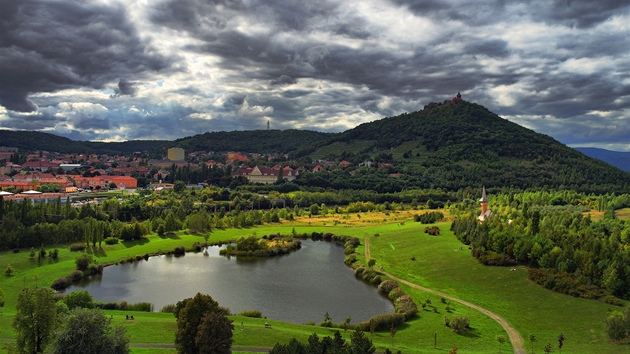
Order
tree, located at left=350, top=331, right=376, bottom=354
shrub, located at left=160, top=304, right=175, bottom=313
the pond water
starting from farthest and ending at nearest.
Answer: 1. the pond water
2. shrub, located at left=160, top=304, right=175, bottom=313
3. tree, located at left=350, top=331, right=376, bottom=354

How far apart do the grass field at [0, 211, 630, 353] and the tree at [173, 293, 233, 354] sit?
97.8 inches

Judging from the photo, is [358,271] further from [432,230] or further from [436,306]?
[432,230]

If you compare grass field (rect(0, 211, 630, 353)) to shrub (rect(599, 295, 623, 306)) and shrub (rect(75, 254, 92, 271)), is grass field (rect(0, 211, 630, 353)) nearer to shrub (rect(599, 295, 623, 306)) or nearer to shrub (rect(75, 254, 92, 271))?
shrub (rect(599, 295, 623, 306))

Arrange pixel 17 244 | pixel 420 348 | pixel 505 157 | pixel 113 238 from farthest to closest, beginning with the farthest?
pixel 505 157 < pixel 113 238 < pixel 17 244 < pixel 420 348

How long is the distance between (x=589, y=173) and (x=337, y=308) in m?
137

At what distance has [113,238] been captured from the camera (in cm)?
7531

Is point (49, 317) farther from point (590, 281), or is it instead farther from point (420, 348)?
point (590, 281)

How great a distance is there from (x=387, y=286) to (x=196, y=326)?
90.6ft

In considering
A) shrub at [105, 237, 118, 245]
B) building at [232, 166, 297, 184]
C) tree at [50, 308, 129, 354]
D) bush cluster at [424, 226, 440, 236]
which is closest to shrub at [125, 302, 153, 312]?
tree at [50, 308, 129, 354]

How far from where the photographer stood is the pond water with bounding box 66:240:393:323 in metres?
47.2

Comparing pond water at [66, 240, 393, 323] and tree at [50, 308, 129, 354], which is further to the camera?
pond water at [66, 240, 393, 323]

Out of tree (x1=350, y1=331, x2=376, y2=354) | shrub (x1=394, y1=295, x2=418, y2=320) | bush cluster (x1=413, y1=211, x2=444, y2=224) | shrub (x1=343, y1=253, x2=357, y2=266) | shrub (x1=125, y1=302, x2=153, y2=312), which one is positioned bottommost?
shrub (x1=125, y1=302, x2=153, y2=312)

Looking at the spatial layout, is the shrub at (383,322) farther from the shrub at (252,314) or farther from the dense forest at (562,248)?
the dense forest at (562,248)

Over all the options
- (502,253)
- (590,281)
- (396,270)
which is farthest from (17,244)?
(590,281)
